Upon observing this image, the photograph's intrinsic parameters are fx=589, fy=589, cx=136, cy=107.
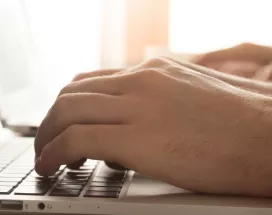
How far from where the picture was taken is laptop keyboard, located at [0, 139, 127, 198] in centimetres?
46

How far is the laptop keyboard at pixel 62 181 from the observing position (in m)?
0.46

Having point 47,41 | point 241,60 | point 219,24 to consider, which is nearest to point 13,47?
point 47,41

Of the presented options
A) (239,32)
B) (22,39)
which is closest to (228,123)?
(22,39)

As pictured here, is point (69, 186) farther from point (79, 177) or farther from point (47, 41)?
point (47, 41)

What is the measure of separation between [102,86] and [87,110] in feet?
0.10

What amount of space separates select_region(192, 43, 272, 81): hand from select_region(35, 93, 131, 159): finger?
0.31 meters

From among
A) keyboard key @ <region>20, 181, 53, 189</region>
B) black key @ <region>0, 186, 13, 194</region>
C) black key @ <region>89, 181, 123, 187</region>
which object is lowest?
black key @ <region>89, 181, 123, 187</region>

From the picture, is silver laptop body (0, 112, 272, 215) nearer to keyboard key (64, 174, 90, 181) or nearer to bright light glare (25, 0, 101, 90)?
keyboard key (64, 174, 90, 181)

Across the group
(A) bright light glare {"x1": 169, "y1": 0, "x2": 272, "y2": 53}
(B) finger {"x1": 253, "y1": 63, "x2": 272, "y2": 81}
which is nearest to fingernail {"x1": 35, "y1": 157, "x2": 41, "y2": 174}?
(B) finger {"x1": 253, "y1": 63, "x2": 272, "y2": 81}

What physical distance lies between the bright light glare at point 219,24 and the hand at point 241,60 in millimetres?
554

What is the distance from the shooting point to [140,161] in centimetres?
45

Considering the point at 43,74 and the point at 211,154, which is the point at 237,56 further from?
the point at 43,74

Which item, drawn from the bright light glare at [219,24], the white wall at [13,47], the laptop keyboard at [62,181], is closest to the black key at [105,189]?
the laptop keyboard at [62,181]

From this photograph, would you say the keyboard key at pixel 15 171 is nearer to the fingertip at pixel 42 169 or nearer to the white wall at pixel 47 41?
the fingertip at pixel 42 169
